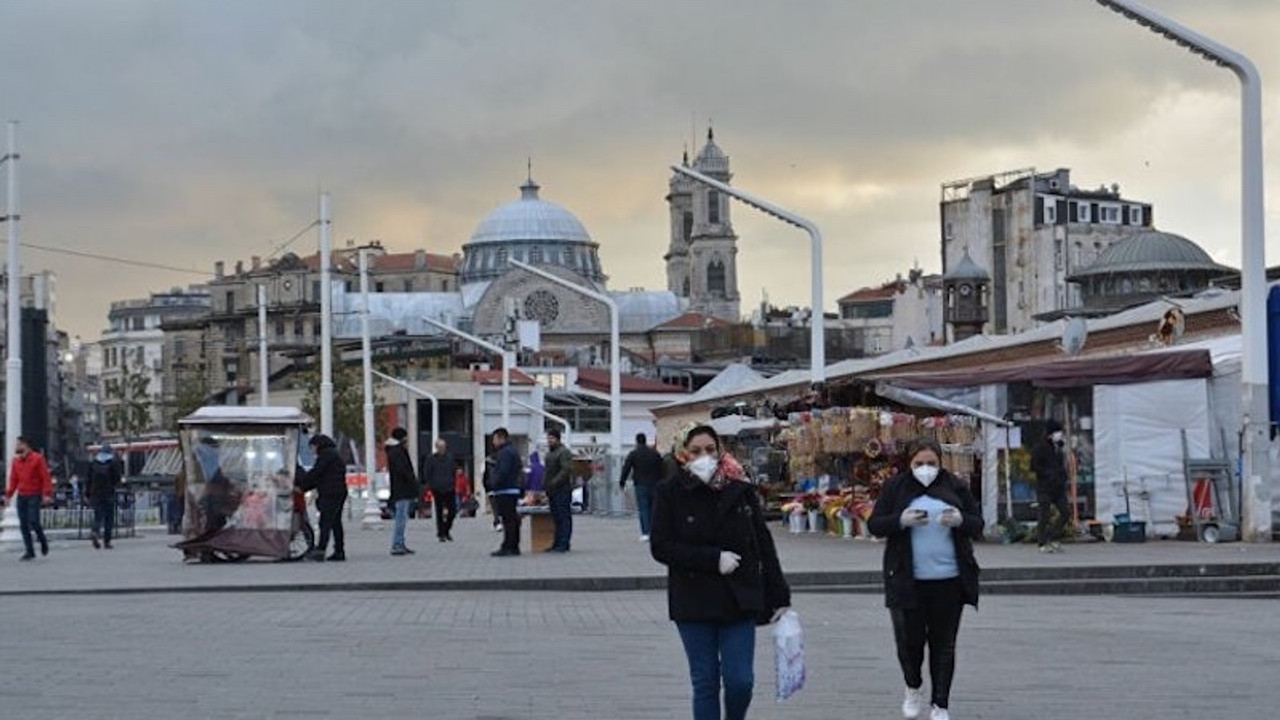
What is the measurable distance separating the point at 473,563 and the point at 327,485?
2.12 m

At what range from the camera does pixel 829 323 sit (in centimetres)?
17912

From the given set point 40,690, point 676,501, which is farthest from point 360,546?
point 676,501

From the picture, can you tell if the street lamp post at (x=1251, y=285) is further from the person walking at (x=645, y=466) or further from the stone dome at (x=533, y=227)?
the stone dome at (x=533, y=227)

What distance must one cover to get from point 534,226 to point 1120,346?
6328 inches

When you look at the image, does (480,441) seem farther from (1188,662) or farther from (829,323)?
(1188,662)

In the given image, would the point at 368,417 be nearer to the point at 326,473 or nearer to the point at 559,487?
the point at 559,487

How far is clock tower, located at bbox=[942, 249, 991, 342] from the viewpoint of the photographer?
10769cm

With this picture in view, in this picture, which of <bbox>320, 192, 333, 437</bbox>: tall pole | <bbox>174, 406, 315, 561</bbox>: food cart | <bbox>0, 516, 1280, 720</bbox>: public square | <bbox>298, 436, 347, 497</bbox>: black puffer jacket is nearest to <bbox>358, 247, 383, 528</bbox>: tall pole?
<bbox>320, 192, 333, 437</bbox>: tall pole

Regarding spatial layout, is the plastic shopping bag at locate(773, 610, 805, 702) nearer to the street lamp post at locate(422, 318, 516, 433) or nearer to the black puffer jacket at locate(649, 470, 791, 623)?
the black puffer jacket at locate(649, 470, 791, 623)

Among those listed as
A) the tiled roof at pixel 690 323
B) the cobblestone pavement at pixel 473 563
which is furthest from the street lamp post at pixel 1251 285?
the tiled roof at pixel 690 323

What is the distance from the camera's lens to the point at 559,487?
3266 centimetres

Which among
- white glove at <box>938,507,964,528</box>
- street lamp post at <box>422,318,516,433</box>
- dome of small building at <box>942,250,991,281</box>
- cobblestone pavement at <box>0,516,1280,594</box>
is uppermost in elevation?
dome of small building at <box>942,250,991,281</box>

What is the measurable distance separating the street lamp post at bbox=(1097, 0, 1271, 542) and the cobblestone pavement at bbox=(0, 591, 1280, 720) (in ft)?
23.9

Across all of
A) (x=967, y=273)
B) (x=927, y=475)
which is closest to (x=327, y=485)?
(x=927, y=475)
